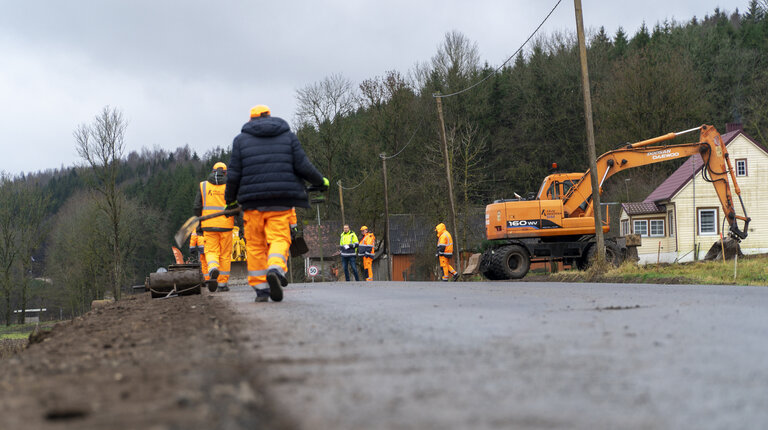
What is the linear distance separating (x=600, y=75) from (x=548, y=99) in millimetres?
3883

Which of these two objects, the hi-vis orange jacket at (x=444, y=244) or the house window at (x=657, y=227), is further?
the house window at (x=657, y=227)

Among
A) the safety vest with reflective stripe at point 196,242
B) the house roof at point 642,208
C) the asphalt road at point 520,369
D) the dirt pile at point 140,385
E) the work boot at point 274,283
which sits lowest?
the asphalt road at point 520,369

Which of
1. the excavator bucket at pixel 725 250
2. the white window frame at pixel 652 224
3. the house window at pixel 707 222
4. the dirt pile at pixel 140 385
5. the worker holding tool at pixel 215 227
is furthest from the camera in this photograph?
the white window frame at pixel 652 224

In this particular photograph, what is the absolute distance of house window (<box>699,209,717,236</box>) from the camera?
44938 millimetres

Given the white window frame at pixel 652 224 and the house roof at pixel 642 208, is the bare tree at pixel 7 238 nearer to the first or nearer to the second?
the house roof at pixel 642 208

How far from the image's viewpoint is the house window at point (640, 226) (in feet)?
157

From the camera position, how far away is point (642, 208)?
155ft

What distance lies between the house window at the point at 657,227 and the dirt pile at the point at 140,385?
45.0 m

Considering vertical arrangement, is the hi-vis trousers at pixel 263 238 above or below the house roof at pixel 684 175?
below

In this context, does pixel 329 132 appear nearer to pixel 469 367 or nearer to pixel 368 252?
pixel 368 252

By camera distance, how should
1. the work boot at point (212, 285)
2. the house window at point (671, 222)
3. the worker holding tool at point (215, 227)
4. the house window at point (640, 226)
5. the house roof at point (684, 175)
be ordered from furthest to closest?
the house window at point (640, 226) → the house window at point (671, 222) → the house roof at point (684, 175) → the work boot at point (212, 285) → the worker holding tool at point (215, 227)

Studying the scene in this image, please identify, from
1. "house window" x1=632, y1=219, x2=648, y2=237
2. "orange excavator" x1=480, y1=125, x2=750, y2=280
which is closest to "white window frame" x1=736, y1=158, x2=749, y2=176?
"house window" x1=632, y1=219, x2=648, y2=237

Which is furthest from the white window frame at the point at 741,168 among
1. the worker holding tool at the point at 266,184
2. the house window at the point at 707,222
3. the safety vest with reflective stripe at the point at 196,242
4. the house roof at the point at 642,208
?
the worker holding tool at the point at 266,184

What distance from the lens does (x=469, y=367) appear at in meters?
3.78
